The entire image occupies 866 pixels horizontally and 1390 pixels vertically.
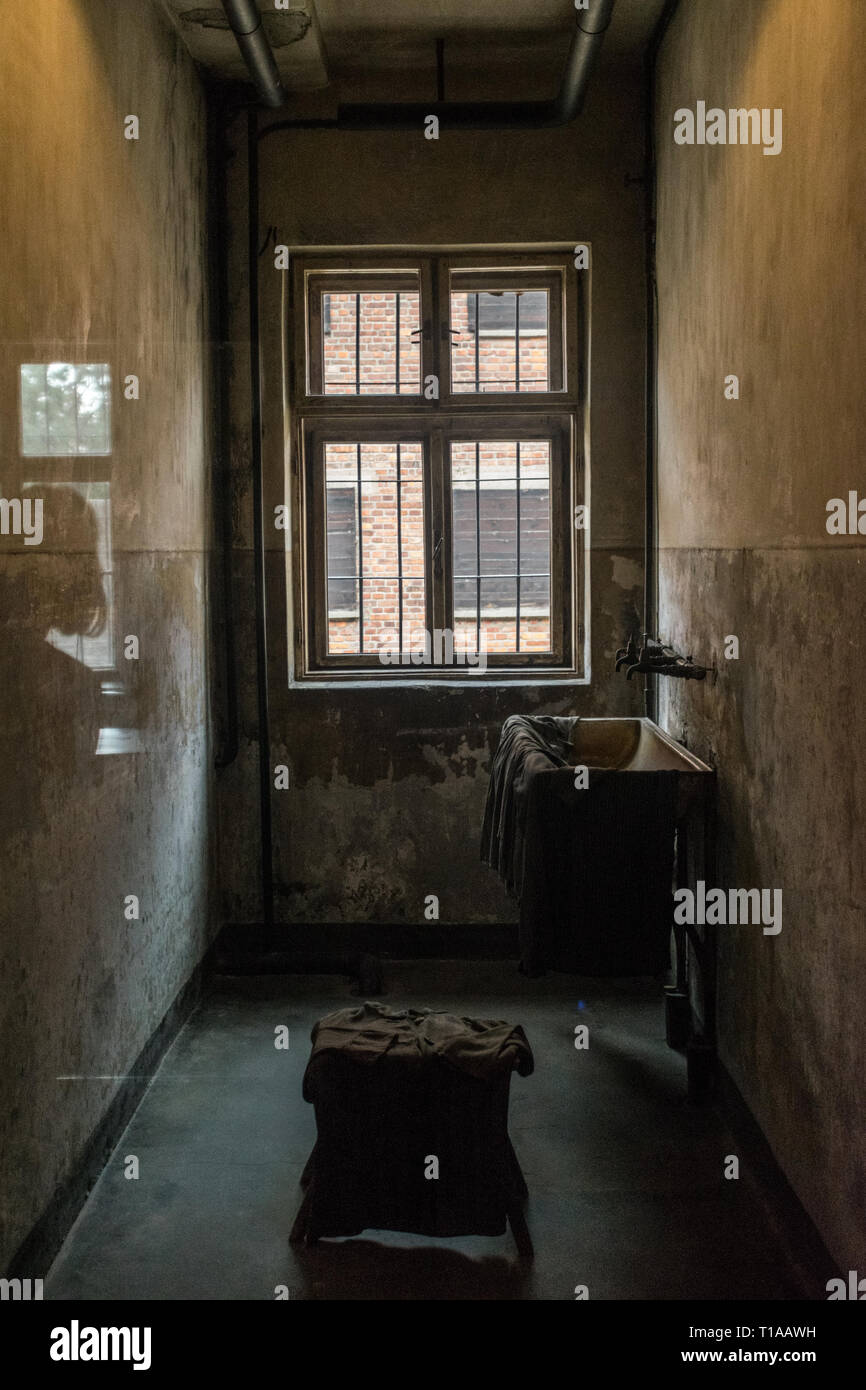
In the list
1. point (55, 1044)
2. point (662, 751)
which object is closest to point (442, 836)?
point (662, 751)

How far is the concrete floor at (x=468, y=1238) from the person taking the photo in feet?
9.45

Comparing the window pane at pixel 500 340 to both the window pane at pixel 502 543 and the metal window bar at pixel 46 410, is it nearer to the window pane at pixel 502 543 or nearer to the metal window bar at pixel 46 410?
the window pane at pixel 502 543

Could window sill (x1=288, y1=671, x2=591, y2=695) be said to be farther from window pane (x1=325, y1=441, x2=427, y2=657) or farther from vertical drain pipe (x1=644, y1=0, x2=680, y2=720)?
vertical drain pipe (x1=644, y1=0, x2=680, y2=720)

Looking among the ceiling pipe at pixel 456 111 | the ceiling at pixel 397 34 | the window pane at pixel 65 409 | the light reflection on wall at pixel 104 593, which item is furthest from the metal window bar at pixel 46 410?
the ceiling pipe at pixel 456 111

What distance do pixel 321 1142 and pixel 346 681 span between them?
2778mm

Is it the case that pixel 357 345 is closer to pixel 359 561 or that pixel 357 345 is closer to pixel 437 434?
pixel 437 434

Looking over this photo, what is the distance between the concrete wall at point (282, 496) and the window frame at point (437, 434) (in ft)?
0.36

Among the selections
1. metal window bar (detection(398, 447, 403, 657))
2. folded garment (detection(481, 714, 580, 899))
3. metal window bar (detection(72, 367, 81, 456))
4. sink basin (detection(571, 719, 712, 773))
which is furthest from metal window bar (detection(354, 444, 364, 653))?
metal window bar (detection(72, 367, 81, 456))

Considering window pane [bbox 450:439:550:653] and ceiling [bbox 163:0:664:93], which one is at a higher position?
ceiling [bbox 163:0:664:93]

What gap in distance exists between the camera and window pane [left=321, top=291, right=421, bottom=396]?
5461 mm

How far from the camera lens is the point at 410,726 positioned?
5391 mm

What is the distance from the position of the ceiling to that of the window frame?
30.2 inches

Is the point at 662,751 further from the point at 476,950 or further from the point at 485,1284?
the point at 485,1284

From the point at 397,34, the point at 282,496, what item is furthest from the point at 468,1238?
the point at 397,34
